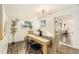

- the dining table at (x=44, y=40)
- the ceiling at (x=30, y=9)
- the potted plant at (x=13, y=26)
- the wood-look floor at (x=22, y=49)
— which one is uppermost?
the ceiling at (x=30, y=9)

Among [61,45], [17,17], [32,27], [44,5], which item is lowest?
[61,45]

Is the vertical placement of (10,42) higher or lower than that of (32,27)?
lower

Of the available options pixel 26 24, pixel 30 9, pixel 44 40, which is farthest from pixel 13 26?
pixel 44 40

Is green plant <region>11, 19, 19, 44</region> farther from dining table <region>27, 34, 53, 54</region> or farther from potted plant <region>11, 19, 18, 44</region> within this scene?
dining table <region>27, 34, 53, 54</region>

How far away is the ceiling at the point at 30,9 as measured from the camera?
1.79 metres

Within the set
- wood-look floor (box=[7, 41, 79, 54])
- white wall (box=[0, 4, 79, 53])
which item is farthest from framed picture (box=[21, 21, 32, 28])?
wood-look floor (box=[7, 41, 79, 54])

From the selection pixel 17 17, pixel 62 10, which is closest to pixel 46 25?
pixel 62 10

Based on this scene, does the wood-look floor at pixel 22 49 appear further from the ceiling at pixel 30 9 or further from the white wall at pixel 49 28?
the ceiling at pixel 30 9

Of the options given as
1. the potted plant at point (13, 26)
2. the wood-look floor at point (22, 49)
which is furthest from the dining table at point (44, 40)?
the potted plant at point (13, 26)

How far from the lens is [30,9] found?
1797 millimetres

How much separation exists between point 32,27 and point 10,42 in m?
0.40

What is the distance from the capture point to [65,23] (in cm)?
177
